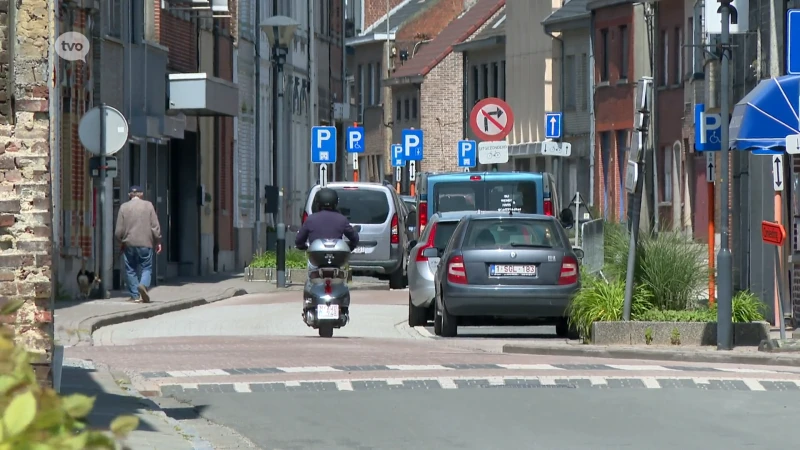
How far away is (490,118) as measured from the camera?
29.5 meters

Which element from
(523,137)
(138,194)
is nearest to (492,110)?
(138,194)

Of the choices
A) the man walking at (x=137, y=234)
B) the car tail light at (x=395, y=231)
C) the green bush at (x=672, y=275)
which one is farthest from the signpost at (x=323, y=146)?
the green bush at (x=672, y=275)

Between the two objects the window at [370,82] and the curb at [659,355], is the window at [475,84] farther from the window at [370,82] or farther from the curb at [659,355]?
the curb at [659,355]

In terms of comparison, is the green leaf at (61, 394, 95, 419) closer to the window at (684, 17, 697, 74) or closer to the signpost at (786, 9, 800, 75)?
the signpost at (786, 9, 800, 75)

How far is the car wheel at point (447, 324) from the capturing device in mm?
21094

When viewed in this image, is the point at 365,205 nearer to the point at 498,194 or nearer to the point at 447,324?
the point at 498,194

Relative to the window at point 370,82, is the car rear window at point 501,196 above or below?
below

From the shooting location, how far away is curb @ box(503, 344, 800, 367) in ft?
54.3

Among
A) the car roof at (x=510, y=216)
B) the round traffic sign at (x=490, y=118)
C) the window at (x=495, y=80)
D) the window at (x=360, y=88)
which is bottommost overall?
the car roof at (x=510, y=216)

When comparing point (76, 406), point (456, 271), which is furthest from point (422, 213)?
point (76, 406)

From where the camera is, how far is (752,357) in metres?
16.7

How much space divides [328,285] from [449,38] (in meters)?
70.5

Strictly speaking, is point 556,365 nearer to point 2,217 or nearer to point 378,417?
point 378,417

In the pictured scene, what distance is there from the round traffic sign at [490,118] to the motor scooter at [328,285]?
9.41 meters
